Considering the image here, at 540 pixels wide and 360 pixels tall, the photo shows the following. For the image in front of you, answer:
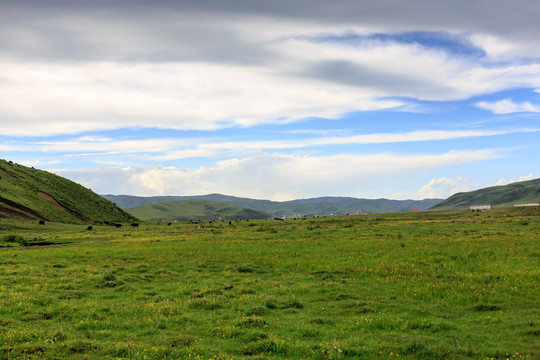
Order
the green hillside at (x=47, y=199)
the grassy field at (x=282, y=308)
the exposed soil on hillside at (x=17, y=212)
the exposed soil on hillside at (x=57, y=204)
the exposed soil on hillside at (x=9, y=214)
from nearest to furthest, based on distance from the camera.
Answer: the grassy field at (x=282, y=308) < the exposed soil on hillside at (x=9, y=214) < the exposed soil on hillside at (x=17, y=212) < the green hillside at (x=47, y=199) < the exposed soil on hillside at (x=57, y=204)

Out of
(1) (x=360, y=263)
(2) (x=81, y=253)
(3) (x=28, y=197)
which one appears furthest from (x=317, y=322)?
(3) (x=28, y=197)

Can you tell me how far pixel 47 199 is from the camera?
123375mm

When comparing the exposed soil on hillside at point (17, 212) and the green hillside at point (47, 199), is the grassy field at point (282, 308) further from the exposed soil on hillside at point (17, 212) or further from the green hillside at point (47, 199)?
the green hillside at point (47, 199)

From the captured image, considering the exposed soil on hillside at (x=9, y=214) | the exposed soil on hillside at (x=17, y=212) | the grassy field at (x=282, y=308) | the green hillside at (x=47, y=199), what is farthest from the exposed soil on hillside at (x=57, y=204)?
the grassy field at (x=282, y=308)

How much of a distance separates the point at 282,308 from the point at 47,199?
12670 cm

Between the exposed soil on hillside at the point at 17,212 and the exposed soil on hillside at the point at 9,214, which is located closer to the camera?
the exposed soil on hillside at the point at 9,214

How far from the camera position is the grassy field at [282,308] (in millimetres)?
A: 14094

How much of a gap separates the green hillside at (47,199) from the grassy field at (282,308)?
260 feet

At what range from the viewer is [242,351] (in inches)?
559

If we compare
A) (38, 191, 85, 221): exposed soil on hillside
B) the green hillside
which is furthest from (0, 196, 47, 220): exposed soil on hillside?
(38, 191, 85, 221): exposed soil on hillside

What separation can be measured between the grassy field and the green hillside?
79343mm

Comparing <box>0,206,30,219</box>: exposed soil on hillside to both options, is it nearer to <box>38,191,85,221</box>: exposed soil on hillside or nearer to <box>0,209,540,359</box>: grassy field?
<box>38,191,85,221</box>: exposed soil on hillside

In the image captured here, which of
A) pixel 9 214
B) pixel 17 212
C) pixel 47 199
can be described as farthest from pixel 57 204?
pixel 9 214

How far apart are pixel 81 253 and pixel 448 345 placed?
45000mm
